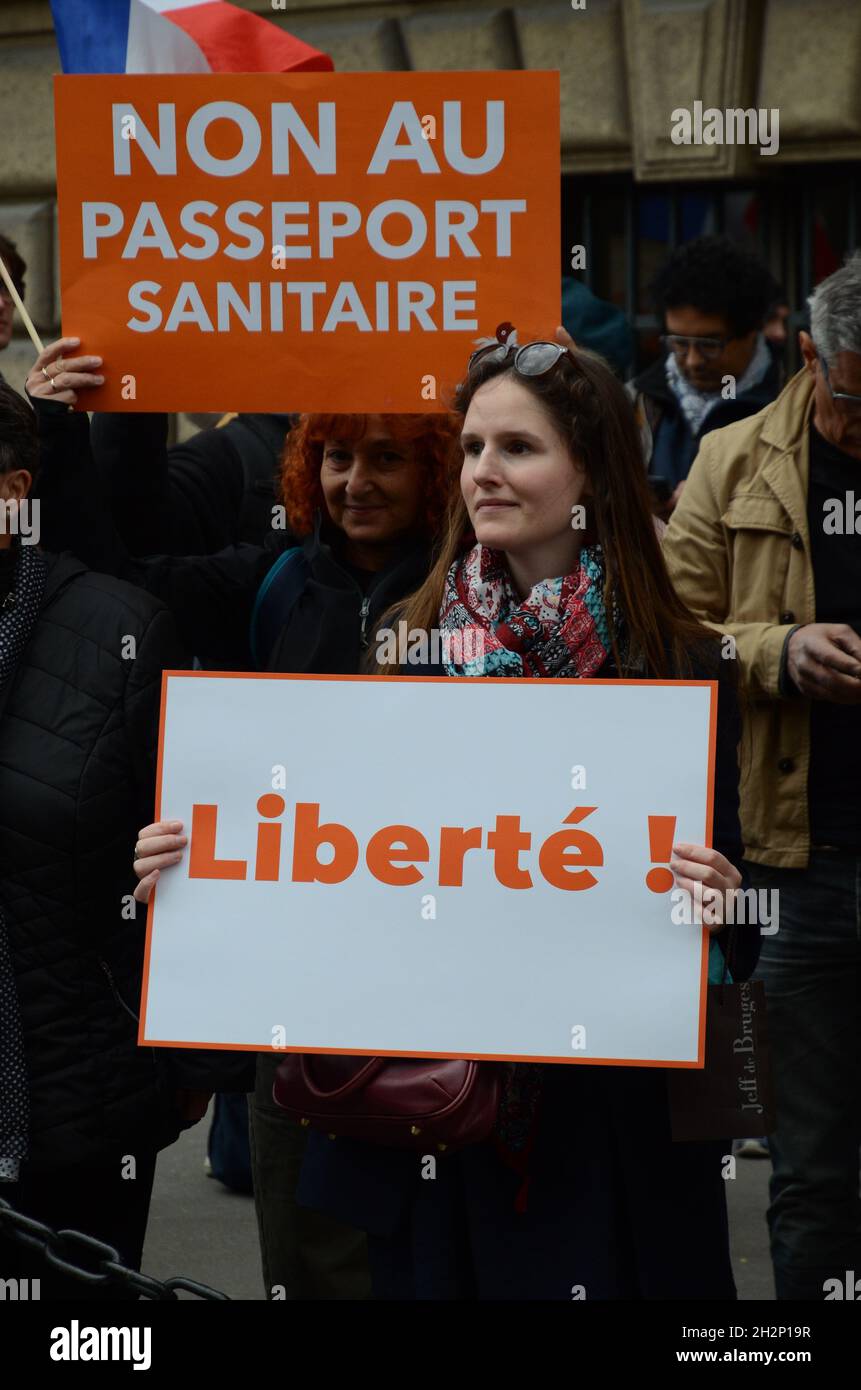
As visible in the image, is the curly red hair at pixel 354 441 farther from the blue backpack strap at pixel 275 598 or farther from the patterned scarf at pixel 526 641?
the patterned scarf at pixel 526 641

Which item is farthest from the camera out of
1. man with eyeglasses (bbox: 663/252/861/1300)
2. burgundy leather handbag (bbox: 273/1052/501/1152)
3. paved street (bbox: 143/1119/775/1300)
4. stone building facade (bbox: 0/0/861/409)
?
stone building facade (bbox: 0/0/861/409)

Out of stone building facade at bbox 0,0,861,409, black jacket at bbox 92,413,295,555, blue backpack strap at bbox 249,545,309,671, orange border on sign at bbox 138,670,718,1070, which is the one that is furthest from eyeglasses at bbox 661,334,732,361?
orange border on sign at bbox 138,670,718,1070

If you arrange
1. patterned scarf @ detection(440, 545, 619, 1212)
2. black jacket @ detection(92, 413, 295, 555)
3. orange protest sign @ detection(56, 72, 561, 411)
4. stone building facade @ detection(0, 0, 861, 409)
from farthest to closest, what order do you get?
1. stone building facade @ detection(0, 0, 861, 409)
2. black jacket @ detection(92, 413, 295, 555)
3. orange protest sign @ detection(56, 72, 561, 411)
4. patterned scarf @ detection(440, 545, 619, 1212)

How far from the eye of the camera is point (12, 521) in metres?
2.88

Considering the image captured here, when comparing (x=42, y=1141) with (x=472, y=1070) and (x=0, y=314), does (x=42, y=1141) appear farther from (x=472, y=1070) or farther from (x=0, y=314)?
(x=0, y=314)

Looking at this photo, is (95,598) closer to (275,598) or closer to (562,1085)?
(275,598)

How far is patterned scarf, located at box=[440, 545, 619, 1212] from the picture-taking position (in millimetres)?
2607

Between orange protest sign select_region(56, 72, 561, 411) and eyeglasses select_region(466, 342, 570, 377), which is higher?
orange protest sign select_region(56, 72, 561, 411)

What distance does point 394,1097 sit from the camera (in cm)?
252

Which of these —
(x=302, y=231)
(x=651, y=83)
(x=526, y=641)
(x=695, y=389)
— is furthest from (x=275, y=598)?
(x=651, y=83)

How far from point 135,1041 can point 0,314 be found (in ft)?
6.78

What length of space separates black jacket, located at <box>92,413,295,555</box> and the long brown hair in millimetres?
1007

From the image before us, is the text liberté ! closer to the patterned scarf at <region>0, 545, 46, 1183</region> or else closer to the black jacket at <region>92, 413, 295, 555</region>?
the black jacket at <region>92, 413, 295, 555</region>

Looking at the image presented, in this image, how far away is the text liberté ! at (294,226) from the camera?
10.4 ft
